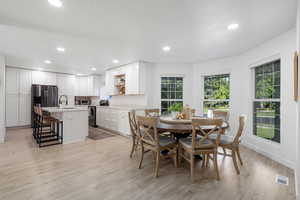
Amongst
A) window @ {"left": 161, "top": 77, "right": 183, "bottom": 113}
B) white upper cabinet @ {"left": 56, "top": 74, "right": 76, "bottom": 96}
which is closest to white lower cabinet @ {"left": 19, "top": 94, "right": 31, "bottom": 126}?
white upper cabinet @ {"left": 56, "top": 74, "right": 76, "bottom": 96}

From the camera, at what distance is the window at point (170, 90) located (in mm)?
5090

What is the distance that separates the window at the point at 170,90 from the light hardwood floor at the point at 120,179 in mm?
2523

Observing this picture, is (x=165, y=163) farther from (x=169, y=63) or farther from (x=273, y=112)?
(x=169, y=63)

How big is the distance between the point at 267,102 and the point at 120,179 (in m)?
3.42

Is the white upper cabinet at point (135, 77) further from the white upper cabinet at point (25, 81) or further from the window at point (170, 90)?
the white upper cabinet at point (25, 81)

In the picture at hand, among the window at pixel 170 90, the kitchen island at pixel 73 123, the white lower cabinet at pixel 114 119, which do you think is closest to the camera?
the kitchen island at pixel 73 123

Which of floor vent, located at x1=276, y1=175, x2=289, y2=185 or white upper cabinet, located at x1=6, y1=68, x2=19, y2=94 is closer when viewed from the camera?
floor vent, located at x1=276, y1=175, x2=289, y2=185

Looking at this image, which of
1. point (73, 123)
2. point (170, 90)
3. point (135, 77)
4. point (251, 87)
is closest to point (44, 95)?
point (73, 123)

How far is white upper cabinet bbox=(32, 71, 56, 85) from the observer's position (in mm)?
5836

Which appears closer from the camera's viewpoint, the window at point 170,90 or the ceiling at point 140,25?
the ceiling at point 140,25

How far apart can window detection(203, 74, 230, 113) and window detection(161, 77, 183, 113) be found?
866mm

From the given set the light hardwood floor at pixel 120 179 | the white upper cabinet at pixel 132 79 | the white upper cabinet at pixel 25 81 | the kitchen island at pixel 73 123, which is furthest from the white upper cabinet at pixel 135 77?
the white upper cabinet at pixel 25 81

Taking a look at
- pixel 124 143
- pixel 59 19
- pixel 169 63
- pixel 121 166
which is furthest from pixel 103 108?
pixel 59 19

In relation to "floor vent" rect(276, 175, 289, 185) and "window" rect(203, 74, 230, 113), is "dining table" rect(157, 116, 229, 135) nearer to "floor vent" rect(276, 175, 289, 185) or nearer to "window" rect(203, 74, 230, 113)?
"floor vent" rect(276, 175, 289, 185)
